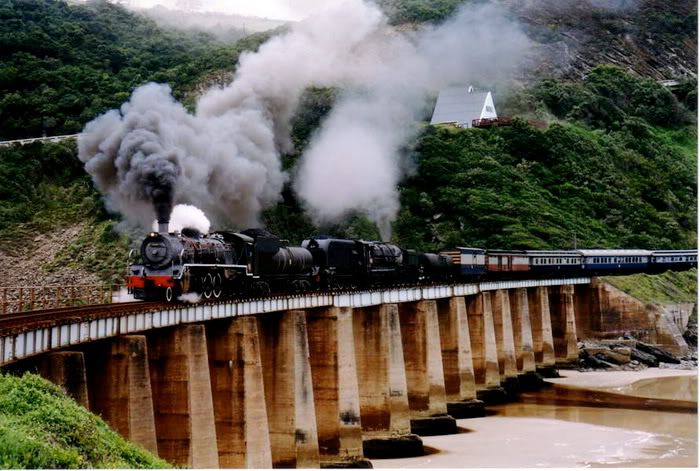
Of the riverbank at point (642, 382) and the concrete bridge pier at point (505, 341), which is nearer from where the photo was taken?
the riverbank at point (642, 382)

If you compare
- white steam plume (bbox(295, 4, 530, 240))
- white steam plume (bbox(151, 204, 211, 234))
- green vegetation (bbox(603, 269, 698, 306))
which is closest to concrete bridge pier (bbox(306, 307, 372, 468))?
white steam plume (bbox(151, 204, 211, 234))

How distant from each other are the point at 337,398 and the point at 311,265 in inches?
486

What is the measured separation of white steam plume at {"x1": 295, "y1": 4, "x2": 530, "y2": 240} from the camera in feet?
336

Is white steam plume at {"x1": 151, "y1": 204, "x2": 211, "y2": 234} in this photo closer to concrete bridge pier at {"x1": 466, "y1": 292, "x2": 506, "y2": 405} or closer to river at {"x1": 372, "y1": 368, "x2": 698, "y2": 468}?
river at {"x1": 372, "y1": 368, "x2": 698, "y2": 468}

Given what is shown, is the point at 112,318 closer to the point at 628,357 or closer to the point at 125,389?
the point at 125,389

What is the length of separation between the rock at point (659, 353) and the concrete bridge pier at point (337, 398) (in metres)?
44.2

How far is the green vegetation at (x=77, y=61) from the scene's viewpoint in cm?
10438

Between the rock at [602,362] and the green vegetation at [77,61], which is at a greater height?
the green vegetation at [77,61]

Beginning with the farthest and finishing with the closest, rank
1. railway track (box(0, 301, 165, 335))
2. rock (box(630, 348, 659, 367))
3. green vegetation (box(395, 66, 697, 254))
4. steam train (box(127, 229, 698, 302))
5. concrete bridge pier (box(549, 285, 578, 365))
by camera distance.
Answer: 1. green vegetation (box(395, 66, 697, 254))
2. concrete bridge pier (box(549, 285, 578, 365))
3. rock (box(630, 348, 659, 367))
4. steam train (box(127, 229, 698, 302))
5. railway track (box(0, 301, 165, 335))

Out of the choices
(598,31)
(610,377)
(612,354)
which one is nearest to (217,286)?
(610,377)

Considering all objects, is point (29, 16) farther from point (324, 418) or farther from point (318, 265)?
point (324, 418)

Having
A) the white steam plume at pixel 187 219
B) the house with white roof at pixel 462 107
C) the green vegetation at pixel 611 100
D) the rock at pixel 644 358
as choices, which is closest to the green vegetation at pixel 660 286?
the rock at pixel 644 358

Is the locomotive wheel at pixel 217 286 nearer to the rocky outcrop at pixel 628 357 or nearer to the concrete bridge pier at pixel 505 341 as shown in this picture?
the concrete bridge pier at pixel 505 341

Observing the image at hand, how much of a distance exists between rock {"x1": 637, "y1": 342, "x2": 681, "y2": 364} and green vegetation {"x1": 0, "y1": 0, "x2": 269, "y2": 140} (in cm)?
5632
